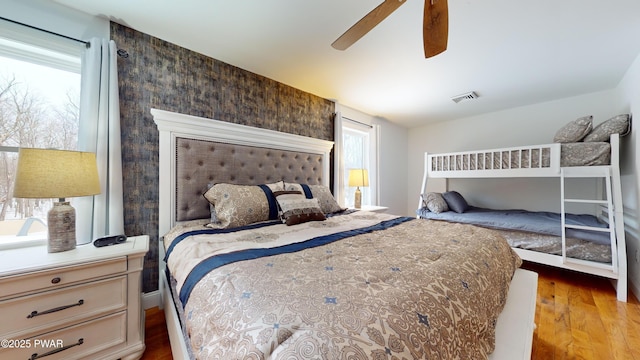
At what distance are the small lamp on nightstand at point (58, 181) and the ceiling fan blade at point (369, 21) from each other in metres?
1.65

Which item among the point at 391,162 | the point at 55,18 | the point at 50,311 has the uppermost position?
the point at 55,18

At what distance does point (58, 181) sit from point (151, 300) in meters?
1.17

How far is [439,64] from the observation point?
2246 millimetres

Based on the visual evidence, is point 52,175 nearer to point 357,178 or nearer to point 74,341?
point 74,341

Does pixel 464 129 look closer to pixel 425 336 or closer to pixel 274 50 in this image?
pixel 274 50

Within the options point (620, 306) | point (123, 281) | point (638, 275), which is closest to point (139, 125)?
point (123, 281)

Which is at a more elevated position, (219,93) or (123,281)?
(219,93)

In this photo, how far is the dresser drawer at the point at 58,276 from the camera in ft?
3.28

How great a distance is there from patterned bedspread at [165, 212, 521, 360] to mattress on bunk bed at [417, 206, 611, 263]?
1702 millimetres

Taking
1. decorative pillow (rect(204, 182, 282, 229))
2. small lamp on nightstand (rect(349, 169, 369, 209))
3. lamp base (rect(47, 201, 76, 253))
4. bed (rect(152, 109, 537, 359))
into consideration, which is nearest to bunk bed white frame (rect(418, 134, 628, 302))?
small lamp on nightstand (rect(349, 169, 369, 209))

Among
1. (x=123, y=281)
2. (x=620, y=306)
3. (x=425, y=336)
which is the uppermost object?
(x=425, y=336)

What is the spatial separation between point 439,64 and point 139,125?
9.10 feet

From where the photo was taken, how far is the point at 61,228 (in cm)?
123

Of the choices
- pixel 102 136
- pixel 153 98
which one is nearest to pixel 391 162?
pixel 153 98
